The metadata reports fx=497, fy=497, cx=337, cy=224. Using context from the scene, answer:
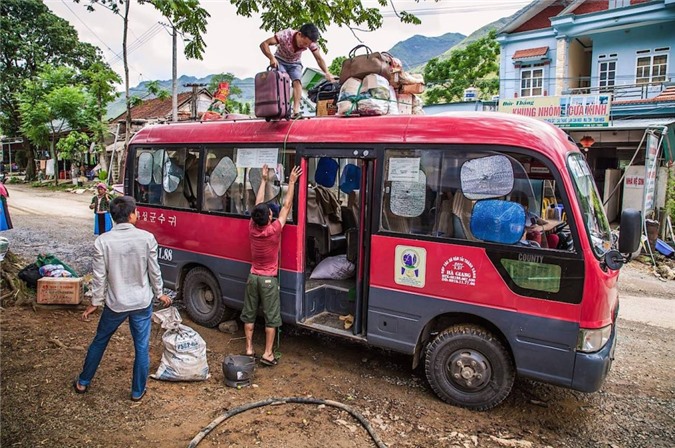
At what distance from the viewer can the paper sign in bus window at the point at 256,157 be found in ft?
18.6

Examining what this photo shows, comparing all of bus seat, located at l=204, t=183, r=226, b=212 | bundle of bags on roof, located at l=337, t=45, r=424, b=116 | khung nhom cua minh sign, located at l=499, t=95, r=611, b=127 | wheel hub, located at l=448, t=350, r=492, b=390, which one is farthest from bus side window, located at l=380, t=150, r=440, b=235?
khung nhom cua minh sign, located at l=499, t=95, r=611, b=127

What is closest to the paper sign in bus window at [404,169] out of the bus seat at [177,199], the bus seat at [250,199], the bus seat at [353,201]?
the bus seat at [353,201]

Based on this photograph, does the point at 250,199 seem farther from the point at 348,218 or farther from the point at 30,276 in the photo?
the point at 30,276

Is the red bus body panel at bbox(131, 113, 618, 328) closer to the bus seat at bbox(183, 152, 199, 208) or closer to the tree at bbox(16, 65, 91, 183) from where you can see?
the bus seat at bbox(183, 152, 199, 208)

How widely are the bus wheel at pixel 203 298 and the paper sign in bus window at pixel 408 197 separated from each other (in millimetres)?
2847

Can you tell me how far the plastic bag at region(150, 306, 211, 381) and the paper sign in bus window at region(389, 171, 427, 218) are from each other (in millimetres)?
2388

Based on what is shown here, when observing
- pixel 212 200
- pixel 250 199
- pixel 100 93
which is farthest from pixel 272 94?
pixel 100 93

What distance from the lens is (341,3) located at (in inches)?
274

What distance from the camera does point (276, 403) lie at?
4.48m

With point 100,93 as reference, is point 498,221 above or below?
below

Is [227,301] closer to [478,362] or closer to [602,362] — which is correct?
[478,362]

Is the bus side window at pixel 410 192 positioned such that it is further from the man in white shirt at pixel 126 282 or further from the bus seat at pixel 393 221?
the man in white shirt at pixel 126 282

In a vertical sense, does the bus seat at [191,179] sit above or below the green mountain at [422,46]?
below

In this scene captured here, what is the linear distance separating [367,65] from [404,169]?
1414 mm
